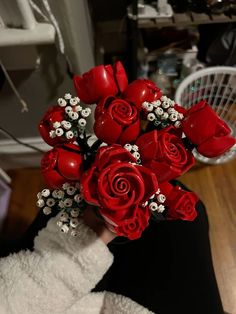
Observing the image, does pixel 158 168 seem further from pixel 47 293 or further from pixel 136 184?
pixel 47 293

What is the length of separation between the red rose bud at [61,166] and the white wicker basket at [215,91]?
25.7 inches

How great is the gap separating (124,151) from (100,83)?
125mm

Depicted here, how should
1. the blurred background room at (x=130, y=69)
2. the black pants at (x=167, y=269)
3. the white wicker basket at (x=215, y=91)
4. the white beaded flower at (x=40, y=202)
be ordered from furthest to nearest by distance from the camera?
the white wicker basket at (x=215, y=91), the blurred background room at (x=130, y=69), the black pants at (x=167, y=269), the white beaded flower at (x=40, y=202)

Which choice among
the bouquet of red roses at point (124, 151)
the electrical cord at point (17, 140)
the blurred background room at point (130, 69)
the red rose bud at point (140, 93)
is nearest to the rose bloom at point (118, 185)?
the bouquet of red roses at point (124, 151)

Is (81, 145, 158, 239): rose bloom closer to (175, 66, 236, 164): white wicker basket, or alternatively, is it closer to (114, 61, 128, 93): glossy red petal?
(114, 61, 128, 93): glossy red petal

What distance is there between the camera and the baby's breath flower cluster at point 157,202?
43 centimetres

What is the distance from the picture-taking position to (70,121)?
445mm

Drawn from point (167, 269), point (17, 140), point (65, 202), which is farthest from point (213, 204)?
point (65, 202)

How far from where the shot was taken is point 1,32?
2.27ft

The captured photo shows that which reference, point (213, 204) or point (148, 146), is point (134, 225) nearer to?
point (148, 146)

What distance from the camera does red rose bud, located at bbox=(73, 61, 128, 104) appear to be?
444 millimetres

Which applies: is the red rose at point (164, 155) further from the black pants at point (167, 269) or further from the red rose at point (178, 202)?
the black pants at point (167, 269)

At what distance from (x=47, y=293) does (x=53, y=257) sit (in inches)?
2.3

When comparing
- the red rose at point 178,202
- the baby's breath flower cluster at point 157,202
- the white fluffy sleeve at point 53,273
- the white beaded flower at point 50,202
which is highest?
the white beaded flower at point 50,202
